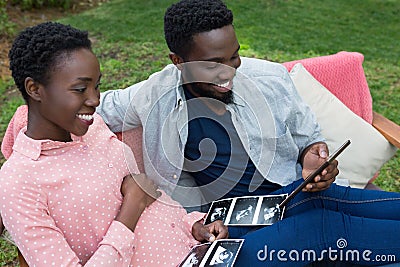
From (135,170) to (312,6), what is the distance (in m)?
6.98

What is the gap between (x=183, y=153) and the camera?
2.58 m

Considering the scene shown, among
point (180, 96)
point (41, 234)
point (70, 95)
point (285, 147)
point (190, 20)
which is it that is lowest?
point (285, 147)

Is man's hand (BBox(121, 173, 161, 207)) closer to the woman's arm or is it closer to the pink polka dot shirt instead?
the pink polka dot shirt

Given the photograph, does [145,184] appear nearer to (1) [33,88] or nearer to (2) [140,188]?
(2) [140,188]

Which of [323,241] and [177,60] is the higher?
[177,60]

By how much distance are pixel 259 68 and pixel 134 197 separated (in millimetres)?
946

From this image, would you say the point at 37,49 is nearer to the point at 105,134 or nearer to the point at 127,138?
the point at 105,134

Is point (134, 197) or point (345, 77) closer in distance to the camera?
point (134, 197)

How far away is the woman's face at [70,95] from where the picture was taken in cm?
195

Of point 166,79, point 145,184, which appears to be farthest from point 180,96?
point 145,184

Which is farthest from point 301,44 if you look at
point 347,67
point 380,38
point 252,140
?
point 252,140

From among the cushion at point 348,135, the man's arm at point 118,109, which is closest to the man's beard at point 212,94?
the man's arm at point 118,109

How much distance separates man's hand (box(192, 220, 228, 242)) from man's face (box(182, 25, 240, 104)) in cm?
58

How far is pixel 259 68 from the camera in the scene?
2680 mm
